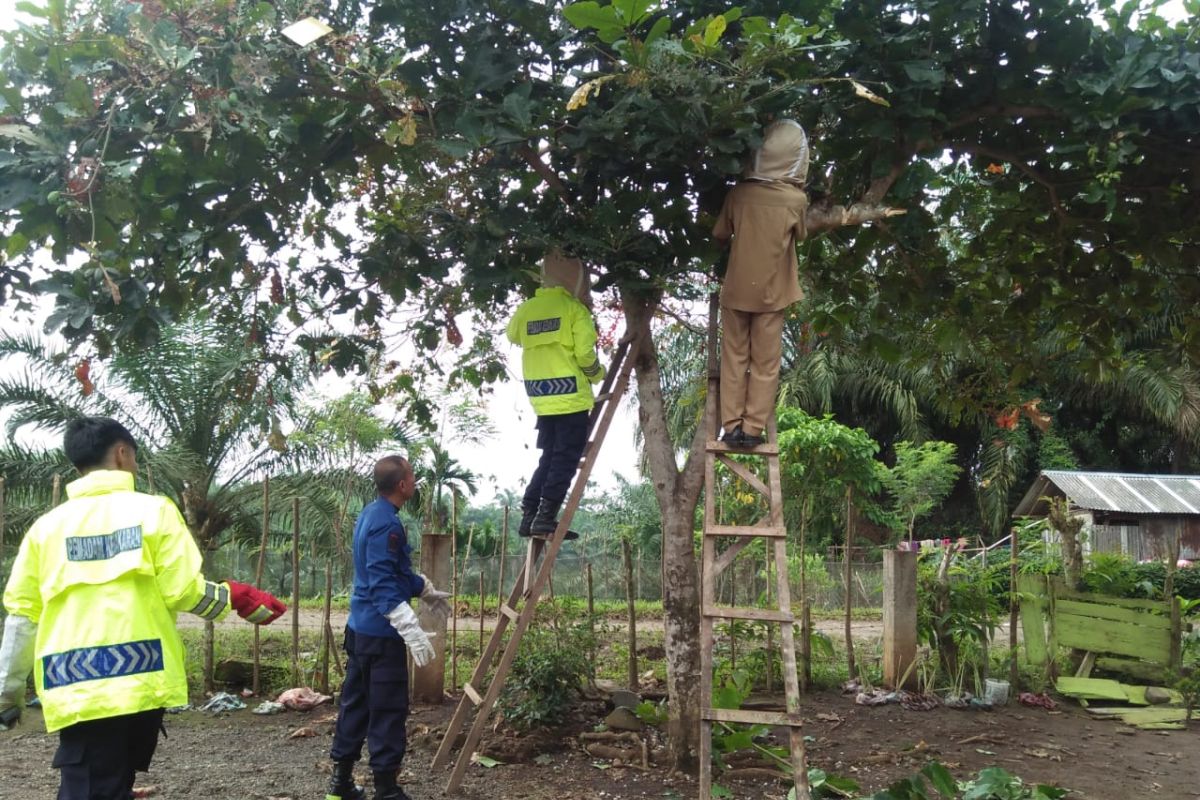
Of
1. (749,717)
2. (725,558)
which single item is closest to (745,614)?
(725,558)

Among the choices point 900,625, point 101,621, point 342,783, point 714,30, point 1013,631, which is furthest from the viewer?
point 1013,631

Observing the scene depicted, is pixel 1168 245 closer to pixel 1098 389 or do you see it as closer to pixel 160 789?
pixel 160 789

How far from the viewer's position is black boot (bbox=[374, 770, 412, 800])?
468 centimetres

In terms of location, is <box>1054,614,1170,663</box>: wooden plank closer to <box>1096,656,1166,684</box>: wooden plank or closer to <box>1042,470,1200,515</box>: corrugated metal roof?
<box>1096,656,1166,684</box>: wooden plank

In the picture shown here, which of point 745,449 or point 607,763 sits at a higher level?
point 745,449

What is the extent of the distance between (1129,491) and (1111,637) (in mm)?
12107

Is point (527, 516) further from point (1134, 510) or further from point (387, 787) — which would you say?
point (1134, 510)

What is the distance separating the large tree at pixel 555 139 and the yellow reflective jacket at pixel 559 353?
31 cm

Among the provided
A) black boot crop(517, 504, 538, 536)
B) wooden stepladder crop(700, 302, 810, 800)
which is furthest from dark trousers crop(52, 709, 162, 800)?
black boot crop(517, 504, 538, 536)

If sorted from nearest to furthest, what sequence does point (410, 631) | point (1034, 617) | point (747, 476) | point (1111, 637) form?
point (410, 631) → point (747, 476) → point (1111, 637) → point (1034, 617)

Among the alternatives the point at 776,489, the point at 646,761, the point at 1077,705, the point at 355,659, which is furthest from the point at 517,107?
the point at 1077,705

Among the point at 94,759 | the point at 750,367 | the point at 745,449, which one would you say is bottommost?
the point at 94,759

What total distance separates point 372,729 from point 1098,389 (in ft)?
72.9

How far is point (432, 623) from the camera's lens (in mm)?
7324
